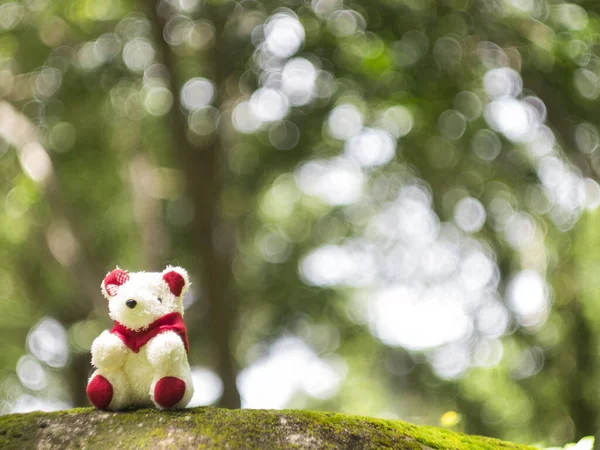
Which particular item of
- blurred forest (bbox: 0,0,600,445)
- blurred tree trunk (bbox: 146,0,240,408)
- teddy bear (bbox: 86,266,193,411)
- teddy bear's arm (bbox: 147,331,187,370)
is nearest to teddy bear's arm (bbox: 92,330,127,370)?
teddy bear (bbox: 86,266,193,411)

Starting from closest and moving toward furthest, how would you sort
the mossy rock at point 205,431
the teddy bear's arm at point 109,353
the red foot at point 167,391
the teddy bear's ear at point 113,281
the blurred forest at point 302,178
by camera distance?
the mossy rock at point 205,431, the red foot at point 167,391, the teddy bear's arm at point 109,353, the teddy bear's ear at point 113,281, the blurred forest at point 302,178

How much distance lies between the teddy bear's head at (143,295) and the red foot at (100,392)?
8.6 inches

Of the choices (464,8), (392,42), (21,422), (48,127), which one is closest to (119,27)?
(48,127)

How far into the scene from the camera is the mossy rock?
185 cm

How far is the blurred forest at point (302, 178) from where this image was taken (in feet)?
18.5

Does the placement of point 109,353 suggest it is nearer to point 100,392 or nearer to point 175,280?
point 100,392

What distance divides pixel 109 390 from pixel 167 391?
243 mm

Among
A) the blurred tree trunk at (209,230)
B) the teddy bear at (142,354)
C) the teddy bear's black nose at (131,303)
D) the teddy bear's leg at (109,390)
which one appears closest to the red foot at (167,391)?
the teddy bear at (142,354)

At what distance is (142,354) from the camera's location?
213cm

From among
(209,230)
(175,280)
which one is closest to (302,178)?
(209,230)

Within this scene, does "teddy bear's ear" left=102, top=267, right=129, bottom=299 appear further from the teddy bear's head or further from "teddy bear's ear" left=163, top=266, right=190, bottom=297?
"teddy bear's ear" left=163, top=266, right=190, bottom=297

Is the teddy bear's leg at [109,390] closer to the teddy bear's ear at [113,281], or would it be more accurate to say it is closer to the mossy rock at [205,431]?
the mossy rock at [205,431]

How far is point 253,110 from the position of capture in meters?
7.62

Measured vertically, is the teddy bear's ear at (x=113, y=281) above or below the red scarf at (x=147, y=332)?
above
